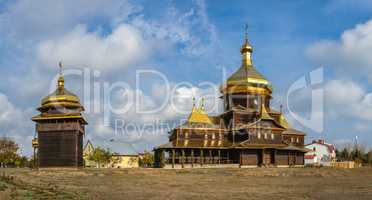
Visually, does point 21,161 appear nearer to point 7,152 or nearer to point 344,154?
point 7,152

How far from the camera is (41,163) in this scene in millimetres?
50188

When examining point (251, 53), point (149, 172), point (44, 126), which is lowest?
point (149, 172)

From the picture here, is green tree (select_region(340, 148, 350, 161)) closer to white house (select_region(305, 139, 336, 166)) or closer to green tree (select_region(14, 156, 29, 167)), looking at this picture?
white house (select_region(305, 139, 336, 166))

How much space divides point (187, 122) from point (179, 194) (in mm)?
32392

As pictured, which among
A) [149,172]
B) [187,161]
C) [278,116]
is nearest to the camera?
[149,172]

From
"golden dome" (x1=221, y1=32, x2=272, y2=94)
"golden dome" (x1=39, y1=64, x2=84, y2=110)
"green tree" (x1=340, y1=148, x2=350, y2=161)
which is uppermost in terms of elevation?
"golden dome" (x1=221, y1=32, x2=272, y2=94)

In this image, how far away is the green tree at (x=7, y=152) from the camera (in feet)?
259

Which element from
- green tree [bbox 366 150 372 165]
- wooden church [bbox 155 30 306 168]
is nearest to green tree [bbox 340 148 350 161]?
green tree [bbox 366 150 372 165]

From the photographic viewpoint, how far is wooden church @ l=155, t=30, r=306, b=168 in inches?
2146

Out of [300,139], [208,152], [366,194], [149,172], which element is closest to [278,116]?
[300,139]

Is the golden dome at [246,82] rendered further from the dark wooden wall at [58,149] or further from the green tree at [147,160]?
the green tree at [147,160]

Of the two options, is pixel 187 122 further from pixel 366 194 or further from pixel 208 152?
pixel 366 194

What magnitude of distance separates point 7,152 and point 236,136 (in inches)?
1713

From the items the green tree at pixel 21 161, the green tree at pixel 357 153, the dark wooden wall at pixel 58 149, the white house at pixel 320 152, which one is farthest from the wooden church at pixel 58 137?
the green tree at pixel 357 153
